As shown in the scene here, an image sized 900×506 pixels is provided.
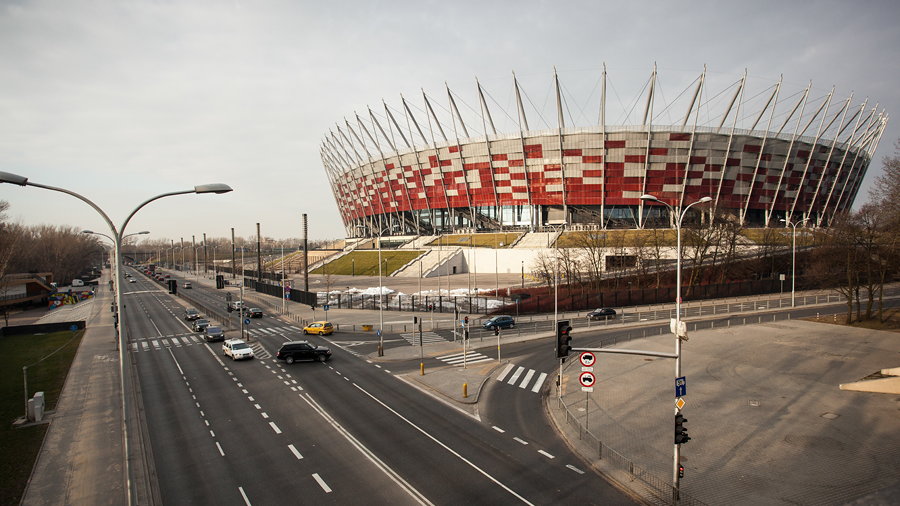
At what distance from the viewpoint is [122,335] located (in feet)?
40.9

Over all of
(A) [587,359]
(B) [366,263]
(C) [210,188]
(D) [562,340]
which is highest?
(C) [210,188]

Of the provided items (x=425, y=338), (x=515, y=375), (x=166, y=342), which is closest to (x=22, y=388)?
(x=166, y=342)

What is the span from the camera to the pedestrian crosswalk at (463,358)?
30969mm

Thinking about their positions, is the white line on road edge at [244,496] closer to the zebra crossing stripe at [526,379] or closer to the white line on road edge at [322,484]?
the white line on road edge at [322,484]

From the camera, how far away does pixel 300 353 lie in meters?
31.1

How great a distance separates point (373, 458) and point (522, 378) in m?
12.9

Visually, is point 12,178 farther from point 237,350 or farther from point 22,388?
point 237,350

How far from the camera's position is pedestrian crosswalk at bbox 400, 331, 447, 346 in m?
38.1

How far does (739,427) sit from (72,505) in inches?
958

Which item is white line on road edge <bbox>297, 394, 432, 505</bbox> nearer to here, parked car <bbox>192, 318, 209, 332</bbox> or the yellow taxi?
the yellow taxi

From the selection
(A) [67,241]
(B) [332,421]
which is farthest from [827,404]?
(A) [67,241]

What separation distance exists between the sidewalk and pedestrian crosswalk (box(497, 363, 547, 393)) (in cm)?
1858

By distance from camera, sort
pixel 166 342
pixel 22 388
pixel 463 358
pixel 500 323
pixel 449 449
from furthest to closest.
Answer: pixel 500 323 < pixel 166 342 < pixel 463 358 < pixel 22 388 < pixel 449 449

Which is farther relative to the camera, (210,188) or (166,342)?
(166,342)
